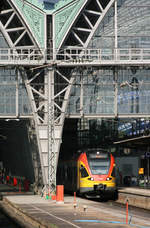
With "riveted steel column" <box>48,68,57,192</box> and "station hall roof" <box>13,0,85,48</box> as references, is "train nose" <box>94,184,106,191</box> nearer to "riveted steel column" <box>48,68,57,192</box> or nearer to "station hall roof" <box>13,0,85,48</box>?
"riveted steel column" <box>48,68,57,192</box>

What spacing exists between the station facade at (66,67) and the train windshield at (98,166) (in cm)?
379

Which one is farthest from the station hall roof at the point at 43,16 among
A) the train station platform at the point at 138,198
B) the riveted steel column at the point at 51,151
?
the train station platform at the point at 138,198

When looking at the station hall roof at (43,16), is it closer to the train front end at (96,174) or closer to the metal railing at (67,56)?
the metal railing at (67,56)

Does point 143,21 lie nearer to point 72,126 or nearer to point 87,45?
point 87,45

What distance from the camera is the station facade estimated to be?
44.2 meters

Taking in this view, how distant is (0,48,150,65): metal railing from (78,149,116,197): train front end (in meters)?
7.49

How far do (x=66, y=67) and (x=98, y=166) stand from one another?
30.5 feet

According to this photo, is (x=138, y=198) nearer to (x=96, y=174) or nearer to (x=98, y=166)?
(x=96, y=174)

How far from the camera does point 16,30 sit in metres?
45.2

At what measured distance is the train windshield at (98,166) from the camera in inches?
1590

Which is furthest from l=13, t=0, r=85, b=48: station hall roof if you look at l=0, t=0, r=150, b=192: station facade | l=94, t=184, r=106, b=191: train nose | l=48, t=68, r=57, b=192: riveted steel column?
l=94, t=184, r=106, b=191: train nose

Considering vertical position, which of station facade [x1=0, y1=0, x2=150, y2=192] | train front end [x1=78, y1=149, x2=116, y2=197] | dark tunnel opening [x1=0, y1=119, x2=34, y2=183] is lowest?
train front end [x1=78, y1=149, x2=116, y2=197]

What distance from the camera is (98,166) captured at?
4044 centimetres

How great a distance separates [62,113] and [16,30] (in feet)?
24.7
